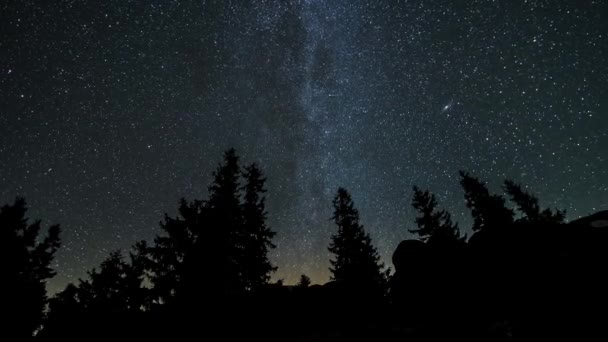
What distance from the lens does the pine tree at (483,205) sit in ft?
98.0

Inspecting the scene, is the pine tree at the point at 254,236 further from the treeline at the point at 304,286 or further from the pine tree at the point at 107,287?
the pine tree at the point at 107,287

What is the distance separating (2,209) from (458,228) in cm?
3662

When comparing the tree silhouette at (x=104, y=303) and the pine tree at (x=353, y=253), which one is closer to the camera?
the tree silhouette at (x=104, y=303)

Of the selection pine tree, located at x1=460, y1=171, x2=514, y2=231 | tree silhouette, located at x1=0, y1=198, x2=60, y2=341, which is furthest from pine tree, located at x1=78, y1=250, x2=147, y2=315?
pine tree, located at x1=460, y1=171, x2=514, y2=231

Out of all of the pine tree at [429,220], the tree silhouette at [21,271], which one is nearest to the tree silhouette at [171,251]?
the tree silhouette at [21,271]

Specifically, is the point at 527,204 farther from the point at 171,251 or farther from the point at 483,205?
the point at 171,251

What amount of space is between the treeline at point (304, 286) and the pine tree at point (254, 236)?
9 centimetres

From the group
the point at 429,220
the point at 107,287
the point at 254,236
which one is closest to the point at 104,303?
the point at 107,287

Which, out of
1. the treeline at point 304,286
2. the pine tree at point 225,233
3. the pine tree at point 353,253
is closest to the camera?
the treeline at point 304,286

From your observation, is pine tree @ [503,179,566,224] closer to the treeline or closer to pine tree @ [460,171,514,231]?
pine tree @ [460,171,514,231]

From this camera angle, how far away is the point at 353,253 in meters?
25.8

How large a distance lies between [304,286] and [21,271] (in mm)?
18851

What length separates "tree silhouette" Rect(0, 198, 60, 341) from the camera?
17766 millimetres

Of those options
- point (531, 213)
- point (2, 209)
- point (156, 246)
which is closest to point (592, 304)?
point (156, 246)
